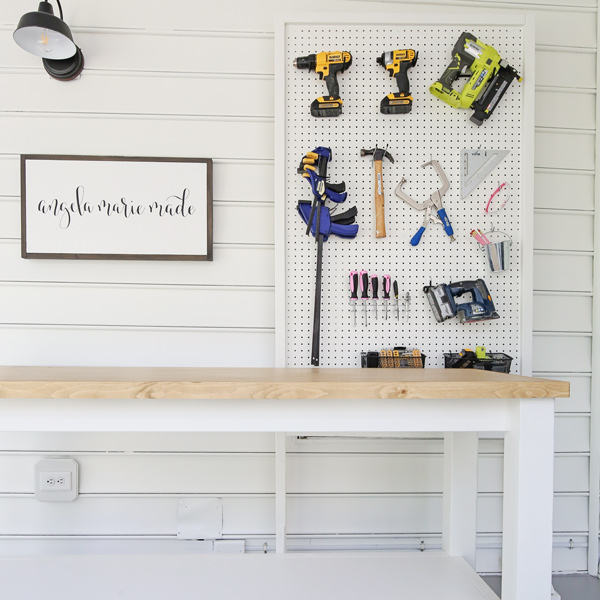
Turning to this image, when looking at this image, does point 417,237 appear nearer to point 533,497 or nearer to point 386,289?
point 386,289

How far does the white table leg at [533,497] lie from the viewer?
948 mm

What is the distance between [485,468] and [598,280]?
0.77m

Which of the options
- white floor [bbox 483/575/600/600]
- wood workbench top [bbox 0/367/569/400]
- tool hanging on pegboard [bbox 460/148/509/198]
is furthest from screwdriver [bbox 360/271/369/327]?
white floor [bbox 483/575/600/600]

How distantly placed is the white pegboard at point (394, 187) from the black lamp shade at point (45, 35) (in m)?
0.67

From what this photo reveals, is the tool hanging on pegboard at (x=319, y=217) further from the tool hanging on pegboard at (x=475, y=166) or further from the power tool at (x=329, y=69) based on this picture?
the tool hanging on pegboard at (x=475, y=166)

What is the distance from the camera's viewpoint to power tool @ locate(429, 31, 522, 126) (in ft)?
4.91

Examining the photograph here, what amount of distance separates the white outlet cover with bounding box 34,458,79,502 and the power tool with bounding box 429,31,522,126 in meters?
1.74

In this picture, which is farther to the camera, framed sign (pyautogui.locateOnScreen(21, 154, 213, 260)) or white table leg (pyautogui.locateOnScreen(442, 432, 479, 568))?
framed sign (pyautogui.locateOnScreen(21, 154, 213, 260))

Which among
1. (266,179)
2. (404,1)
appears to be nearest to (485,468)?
(266,179)

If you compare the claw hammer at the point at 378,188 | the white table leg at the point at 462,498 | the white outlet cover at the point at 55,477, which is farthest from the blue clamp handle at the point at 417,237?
the white outlet cover at the point at 55,477

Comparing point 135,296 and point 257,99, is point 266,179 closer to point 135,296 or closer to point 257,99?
point 257,99

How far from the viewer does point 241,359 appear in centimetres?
164

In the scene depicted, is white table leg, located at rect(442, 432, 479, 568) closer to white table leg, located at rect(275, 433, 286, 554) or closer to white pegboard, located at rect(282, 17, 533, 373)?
white pegboard, located at rect(282, 17, 533, 373)

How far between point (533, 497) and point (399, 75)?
1.27 meters
